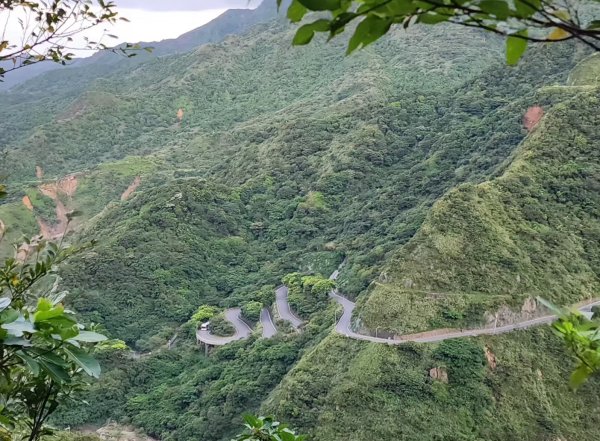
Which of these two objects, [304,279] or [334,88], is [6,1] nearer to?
[304,279]

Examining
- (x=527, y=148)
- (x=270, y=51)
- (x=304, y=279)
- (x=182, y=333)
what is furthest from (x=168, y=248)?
(x=270, y=51)

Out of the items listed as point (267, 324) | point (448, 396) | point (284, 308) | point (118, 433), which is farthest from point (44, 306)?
point (284, 308)

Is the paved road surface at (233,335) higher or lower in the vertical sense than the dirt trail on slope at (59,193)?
lower

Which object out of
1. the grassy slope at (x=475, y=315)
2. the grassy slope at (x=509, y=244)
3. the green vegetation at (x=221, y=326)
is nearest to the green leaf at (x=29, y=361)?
the grassy slope at (x=475, y=315)

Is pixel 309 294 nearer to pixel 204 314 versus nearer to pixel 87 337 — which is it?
pixel 204 314

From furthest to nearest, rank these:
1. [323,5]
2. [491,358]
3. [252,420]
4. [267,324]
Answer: [267,324], [491,358], [252,420], [323,5]

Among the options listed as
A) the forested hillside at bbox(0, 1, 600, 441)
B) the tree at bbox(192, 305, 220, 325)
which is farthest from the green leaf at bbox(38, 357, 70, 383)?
the tree at bbox(192, 305, 220, 325)

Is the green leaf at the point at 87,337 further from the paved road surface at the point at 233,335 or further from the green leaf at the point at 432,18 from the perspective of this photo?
the paved road surface at the point at 233,335
